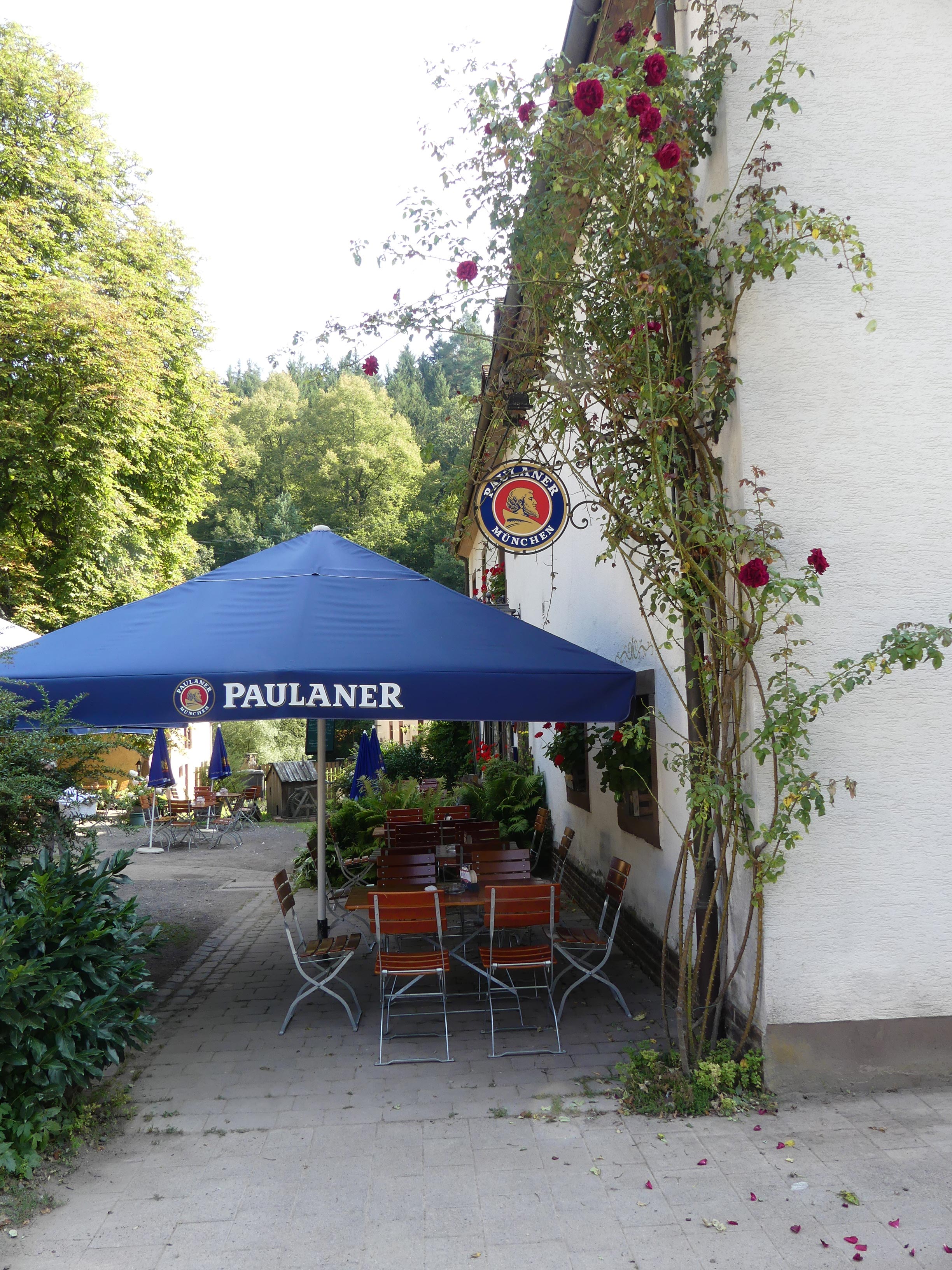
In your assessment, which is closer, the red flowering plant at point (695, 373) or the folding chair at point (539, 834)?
the red flowering plant at point (695, 373)

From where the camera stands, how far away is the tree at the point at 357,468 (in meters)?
36.6

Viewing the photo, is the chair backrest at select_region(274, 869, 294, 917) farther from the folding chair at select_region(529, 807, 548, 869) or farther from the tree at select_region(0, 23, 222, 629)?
the tree at select_region(0, 23, 222, 629)

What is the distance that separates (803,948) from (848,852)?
52cm

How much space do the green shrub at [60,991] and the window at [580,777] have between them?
14.7 ft

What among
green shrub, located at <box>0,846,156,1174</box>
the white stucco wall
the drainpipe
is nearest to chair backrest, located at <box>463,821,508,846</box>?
the drainpipe

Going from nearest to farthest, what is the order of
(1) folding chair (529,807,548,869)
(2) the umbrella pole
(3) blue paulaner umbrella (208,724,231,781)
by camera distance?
(2) the umbrella pole
(1) folding chair (529,807,548,869)
(3) blue paulaner umbrella (208,724,231,781)

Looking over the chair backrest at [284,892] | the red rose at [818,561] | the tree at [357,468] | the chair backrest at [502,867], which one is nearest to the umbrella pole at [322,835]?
the chair backrest at [284,892]

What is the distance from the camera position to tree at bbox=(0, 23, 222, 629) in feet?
50.2

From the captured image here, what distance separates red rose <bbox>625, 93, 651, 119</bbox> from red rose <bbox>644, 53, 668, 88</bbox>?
0.18 metres

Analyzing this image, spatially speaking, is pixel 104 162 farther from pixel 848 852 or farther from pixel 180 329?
pixel 848 852

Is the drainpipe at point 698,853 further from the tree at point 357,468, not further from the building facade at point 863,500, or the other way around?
the tree at point 357,468

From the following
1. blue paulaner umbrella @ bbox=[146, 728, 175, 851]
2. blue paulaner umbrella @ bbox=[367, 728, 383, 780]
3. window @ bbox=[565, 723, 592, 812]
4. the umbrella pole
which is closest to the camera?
the umbrella pole

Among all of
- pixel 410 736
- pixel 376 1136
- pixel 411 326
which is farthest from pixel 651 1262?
pixel 410 736

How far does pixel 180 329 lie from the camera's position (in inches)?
755
